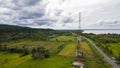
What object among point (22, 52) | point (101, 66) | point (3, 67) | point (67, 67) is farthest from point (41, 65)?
point (22, 52)

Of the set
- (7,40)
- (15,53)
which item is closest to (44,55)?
(15,53)

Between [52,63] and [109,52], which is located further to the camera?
[109,52]

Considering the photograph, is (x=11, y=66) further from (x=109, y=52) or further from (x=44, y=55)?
(x=109, y=52)

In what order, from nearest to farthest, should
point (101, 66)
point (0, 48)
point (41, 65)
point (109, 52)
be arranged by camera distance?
1. point (101, 66)
2. point (41, 65)
3. point (109, 52)
4. point (0, 48)

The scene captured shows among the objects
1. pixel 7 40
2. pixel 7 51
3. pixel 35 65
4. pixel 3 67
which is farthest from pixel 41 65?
pixel 7 40

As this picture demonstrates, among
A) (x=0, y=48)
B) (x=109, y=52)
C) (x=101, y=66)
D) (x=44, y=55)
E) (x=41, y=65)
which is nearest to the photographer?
(x=101, y=66)

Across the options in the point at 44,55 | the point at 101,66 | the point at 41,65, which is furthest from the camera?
the point at 44,55

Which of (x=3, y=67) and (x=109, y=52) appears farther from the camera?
(x=109, y=52)

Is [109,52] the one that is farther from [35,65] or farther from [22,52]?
[22,52]

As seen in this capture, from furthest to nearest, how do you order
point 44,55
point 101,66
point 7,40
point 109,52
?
1. point 7,40
2. point 109,52
3. point 44,55
4. point 101,66
